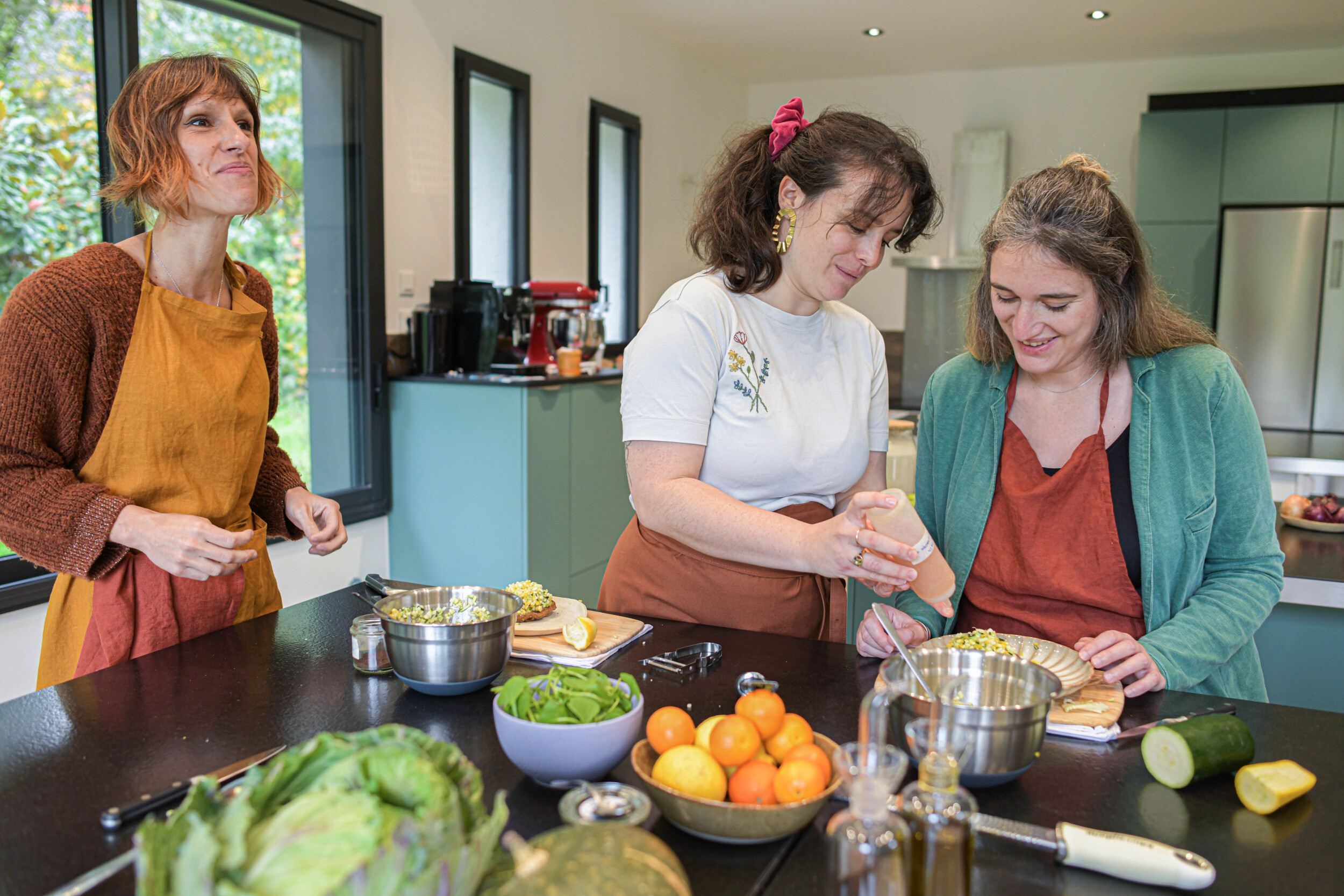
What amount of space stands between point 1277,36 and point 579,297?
4.07 m

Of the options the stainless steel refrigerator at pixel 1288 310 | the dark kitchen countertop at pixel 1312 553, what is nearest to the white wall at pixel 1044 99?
the stainless steel refrigerator at pixel 1288 310

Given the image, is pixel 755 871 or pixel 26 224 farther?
pixel 26 224

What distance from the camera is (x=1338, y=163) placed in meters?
4.92

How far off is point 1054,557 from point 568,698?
0.88 metres

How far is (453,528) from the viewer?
11.6 ft

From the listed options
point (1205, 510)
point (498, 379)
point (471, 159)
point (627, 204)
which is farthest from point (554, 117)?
point (1205, 510)

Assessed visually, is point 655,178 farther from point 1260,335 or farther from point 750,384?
point 750,384

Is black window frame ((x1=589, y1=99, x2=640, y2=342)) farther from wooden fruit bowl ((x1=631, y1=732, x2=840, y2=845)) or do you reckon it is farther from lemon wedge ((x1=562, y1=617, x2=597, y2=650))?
wooden fruit bowl ((x1=631, y1=732, x2=840, y2=845))

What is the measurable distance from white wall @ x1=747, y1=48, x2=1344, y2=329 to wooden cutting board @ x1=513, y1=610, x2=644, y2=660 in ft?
15.5

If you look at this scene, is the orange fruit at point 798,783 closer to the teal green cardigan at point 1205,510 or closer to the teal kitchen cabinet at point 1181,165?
the teal green cardigan at point 1205,510

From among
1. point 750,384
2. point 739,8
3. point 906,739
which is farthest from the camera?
point 739,8

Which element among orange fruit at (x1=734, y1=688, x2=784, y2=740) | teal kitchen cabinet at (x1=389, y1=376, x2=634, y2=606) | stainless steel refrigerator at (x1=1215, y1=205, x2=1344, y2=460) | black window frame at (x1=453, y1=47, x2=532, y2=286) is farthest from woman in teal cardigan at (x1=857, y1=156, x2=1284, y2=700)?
stainless steel refrigerator at (x1=1215, y1=205, x2=1344, y2=460)

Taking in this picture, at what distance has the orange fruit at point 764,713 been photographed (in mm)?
884

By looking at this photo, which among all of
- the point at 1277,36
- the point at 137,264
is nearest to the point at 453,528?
the point at 137,264
